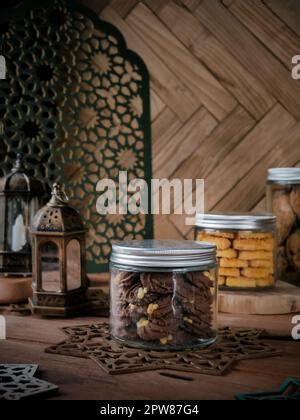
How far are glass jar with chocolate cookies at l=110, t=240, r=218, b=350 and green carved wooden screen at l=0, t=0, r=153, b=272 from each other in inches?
22.8

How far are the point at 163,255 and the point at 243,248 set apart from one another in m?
0.29

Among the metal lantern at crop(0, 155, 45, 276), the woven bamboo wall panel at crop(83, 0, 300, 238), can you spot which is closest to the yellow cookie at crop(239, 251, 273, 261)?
the woven bamboo wall panel at crop(83, 0, 300, 238)

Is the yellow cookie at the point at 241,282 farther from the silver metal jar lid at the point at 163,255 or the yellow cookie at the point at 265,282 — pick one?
the silver metal jar lid at the point at 163,255

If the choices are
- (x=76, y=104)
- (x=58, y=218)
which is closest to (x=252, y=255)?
(x=58, y=218)

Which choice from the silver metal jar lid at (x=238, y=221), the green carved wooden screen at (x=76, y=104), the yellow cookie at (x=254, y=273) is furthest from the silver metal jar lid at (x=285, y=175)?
the green carved wooden screen at (x=76, y=104)

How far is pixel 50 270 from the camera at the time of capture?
45.3 inches

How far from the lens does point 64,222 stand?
106 cm

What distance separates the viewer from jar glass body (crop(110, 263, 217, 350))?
0.84 metres

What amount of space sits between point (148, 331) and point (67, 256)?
0.30 m

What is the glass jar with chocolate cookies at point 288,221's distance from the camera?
47.5 inches

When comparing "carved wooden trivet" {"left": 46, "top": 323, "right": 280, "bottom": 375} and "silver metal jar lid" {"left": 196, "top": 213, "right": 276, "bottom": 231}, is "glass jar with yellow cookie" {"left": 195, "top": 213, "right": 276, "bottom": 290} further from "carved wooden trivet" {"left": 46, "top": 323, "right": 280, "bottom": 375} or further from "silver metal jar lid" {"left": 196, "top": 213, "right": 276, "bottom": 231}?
"carved wooden trivet" {"left": 46, "top": 323, "right": 280, "bottom": 375}

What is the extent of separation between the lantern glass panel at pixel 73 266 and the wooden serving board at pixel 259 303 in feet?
0.93

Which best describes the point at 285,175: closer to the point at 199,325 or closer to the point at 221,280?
the point at 221,280

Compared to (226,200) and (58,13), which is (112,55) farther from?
(226,200)
